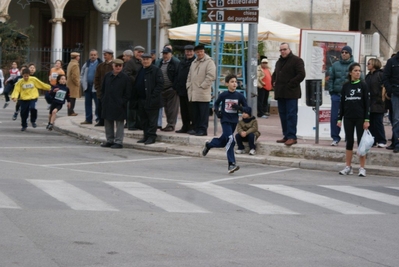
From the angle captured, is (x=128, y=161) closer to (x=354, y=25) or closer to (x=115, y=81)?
(x=115, y=81)

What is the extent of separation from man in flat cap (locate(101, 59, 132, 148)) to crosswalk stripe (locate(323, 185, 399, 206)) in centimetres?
559

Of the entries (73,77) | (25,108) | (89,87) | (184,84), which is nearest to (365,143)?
(184,84)

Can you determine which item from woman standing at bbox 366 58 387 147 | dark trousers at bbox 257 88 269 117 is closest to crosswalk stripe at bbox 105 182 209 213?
woman standing at bbox 366 58 387 147

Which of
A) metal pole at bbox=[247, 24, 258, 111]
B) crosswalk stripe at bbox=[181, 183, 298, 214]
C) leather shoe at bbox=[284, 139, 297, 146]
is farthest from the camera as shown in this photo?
metal pole at bbox=[247, 24, 258, 111]

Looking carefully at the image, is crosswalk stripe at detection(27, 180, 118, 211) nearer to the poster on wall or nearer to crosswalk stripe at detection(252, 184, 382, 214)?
crosswalk stripe at detection(252, 184, 382, 214)

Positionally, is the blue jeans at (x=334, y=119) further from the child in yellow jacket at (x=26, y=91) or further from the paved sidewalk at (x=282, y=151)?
the child in yellow jacket at (x=26, y=91)

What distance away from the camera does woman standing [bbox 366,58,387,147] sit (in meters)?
16.3

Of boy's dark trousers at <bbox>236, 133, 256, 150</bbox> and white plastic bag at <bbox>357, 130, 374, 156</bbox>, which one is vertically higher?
white plastic bag at <bbox>357, 130, 374, 156</bbox>

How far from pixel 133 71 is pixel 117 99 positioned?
5.54ft

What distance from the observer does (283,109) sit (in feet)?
54.0

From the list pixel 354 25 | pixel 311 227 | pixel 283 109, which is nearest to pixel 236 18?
pixel 283 109

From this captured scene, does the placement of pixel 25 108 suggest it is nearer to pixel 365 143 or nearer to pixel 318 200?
pixel 365 143

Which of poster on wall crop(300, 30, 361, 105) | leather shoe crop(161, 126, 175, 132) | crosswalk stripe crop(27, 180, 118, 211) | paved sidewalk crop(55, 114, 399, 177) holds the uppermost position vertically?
poster on wall crop(300, 30, 361, 105)

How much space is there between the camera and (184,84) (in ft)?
59.3
